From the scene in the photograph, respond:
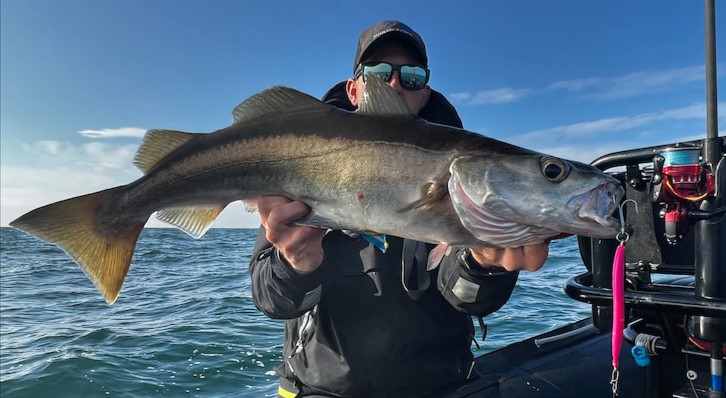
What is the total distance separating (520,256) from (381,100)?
3.37 feet

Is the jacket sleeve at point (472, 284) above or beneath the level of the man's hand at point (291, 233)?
beneath

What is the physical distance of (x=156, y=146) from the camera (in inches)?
110

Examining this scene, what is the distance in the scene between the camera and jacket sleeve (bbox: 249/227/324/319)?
2951 mm

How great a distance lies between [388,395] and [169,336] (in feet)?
24.5

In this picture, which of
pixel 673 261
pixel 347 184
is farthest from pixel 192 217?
pixel 673 261

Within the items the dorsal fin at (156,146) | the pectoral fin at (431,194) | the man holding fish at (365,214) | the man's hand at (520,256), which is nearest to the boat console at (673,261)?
the man's hand at (520,256)

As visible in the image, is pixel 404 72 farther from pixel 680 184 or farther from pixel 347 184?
pixel 680 184

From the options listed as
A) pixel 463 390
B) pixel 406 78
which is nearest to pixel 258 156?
pixel 406 78

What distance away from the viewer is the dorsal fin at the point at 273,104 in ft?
8.49

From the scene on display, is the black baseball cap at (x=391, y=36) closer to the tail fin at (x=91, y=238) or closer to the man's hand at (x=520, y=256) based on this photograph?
the man's hand at (x=520, y=256)

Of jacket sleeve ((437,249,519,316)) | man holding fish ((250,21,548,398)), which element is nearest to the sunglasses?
man holding fish ((250,21,548,398))

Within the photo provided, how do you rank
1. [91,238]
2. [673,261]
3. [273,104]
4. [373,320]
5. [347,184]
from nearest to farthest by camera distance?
[347,184], [273,104], [91,238], [373,320], [673,261]

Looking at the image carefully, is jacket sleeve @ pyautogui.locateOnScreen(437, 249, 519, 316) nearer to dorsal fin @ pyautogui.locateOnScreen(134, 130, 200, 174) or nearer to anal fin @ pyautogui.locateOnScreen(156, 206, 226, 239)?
anal fin @ pyautogui.locateOnScreen(156, 206, 226, 239)

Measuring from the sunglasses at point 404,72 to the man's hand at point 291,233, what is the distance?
1.52m
